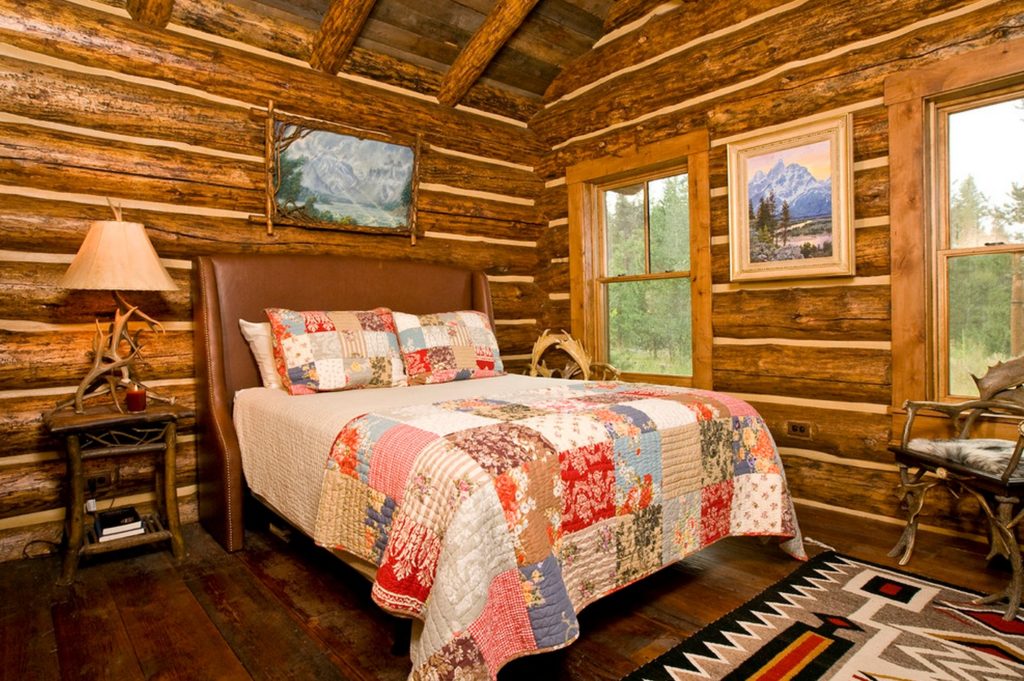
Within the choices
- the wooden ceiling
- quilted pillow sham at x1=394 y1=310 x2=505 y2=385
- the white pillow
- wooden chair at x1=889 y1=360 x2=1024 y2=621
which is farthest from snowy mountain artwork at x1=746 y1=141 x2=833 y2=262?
the white pillow

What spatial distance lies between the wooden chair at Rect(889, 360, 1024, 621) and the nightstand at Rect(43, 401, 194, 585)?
3111 mm

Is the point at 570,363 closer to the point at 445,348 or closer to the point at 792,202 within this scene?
the point at 445,348

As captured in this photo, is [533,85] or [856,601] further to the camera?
[533,85]

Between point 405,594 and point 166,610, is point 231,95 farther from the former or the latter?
point 405,594

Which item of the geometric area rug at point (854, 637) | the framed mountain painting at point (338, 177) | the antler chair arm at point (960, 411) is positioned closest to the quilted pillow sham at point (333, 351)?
the framed mountain painting at point (338, 177)

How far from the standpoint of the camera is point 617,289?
14.1 ft

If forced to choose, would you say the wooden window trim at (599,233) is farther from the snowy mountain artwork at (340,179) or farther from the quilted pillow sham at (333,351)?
the quilted pillow sham at (333,351)

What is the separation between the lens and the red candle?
2.71 meters

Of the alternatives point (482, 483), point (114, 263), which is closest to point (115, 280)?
point (114, 263)

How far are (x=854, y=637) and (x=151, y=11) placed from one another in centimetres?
398

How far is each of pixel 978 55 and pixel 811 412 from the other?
1765 mm

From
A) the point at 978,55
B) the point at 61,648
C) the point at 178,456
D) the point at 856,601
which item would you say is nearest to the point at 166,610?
the point at 61,648

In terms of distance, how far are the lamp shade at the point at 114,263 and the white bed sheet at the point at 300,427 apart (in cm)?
71

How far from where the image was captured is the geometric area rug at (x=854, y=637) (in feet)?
5.83
